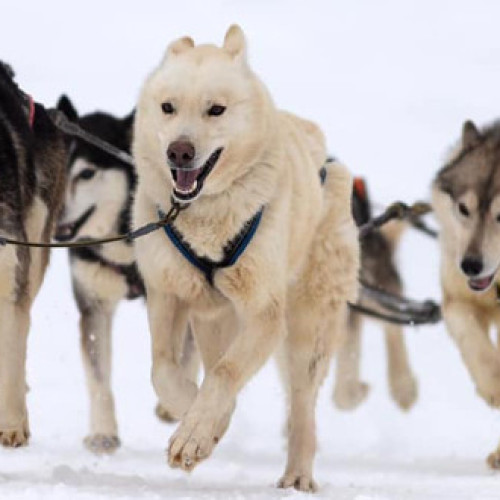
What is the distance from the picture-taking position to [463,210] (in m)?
5.57

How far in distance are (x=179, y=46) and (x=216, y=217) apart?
55 centimetres

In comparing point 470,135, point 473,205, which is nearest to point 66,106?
point 470,135

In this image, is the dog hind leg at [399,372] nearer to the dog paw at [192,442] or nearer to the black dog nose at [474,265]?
the black dog nose at [474,265]

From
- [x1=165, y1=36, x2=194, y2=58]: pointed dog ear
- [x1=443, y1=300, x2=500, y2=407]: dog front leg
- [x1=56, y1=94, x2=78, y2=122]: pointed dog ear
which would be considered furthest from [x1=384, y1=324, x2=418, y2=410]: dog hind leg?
[x1=165, y1=36, x2=194, y2=58]: pointed dog ear

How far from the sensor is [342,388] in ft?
24.9

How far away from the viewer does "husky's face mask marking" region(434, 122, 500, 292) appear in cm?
530

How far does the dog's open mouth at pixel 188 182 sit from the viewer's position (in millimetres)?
3910

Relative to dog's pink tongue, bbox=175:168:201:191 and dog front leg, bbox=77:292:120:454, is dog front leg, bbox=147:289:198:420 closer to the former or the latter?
dog's pink tongue, bbox=175:168:201:191

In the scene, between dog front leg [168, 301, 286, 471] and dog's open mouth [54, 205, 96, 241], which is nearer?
dog front leg [168, 301, 286, 471]

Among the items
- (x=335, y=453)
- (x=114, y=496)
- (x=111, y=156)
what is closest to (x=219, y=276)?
(x=114, y=496)

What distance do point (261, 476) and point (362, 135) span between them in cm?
1441

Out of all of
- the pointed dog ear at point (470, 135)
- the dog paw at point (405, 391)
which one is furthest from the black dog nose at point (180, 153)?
the dog paw at point (405, 391)

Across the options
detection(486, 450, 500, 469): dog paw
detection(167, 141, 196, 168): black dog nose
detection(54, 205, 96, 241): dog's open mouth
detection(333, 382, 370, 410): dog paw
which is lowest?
detection(333, 382, 370, 410): dog paw

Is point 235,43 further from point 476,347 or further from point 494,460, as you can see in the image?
point 494,460
